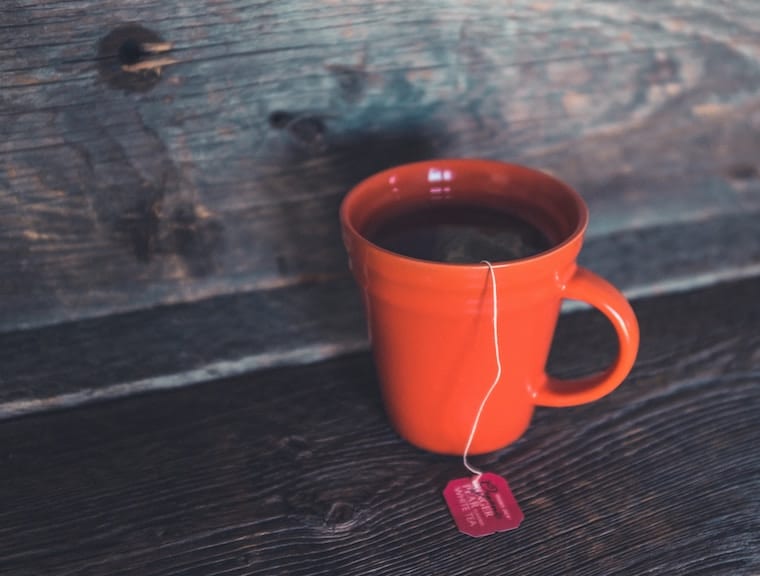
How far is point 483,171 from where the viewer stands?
0.63 metres

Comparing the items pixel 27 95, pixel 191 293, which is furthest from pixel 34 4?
pixel 191 293

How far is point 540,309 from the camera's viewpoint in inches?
21.2

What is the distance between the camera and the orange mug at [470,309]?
51cm

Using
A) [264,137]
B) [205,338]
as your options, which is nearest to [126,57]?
[264,137]

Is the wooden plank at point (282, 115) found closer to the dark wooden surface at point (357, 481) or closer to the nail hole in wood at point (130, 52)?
the nail hole in wood at point (130, 52)

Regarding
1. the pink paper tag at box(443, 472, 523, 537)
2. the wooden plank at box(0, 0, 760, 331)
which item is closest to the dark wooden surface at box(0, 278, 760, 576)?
the pink paper tag at box(443, 472, 523, 537)

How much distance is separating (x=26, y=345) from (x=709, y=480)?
60 centimetres

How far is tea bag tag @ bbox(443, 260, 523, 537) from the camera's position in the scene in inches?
21.4

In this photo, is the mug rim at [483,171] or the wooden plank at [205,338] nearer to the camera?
the mug rim at [483,171]

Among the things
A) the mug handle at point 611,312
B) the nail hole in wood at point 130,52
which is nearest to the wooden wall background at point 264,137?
the nail hole in wood at point 130,52

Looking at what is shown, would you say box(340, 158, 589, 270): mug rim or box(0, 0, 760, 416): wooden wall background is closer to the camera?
box(340, 158, 589, 270): mug rim

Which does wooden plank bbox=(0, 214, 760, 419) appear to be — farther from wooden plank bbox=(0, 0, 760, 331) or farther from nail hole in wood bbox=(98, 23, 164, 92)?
nail hole in wood bbox=(98, 23, 164, 92)

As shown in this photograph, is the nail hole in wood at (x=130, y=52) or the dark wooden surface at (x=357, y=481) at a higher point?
the nail hole in wood at (x=130, y=52)

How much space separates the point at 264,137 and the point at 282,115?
26 millimetres
